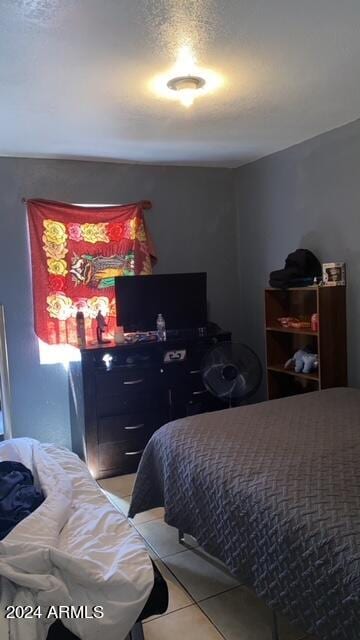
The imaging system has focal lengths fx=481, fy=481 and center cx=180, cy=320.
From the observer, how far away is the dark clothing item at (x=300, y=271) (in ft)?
11.3

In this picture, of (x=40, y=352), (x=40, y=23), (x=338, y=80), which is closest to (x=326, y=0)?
(x=338, y=80)

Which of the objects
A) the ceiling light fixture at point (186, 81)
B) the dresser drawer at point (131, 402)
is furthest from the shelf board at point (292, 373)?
the ceiling light fixture at point (186, 81)

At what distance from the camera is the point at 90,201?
12.5 feet

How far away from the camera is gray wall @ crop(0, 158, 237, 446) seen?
Answer: 3.57 m

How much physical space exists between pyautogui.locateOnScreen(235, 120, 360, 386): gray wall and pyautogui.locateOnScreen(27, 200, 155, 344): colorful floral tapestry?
946 millimetres

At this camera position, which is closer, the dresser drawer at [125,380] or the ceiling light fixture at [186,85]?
the ceiling light fixture at [186,85]

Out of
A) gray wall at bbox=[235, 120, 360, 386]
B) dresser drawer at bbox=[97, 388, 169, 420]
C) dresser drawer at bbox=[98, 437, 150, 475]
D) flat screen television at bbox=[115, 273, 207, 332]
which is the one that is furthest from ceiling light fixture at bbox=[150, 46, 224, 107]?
dresser drawer at bbox=[98, 437, 150, 475]

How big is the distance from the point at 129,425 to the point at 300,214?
6.62ft

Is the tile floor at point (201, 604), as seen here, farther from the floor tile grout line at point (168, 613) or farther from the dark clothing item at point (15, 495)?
the dark clothing item at point (15, 495)

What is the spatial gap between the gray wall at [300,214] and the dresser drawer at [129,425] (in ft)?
3.96

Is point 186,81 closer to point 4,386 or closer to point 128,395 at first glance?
point 128,395

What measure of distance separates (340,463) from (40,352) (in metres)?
2.51

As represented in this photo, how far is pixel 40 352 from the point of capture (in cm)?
369

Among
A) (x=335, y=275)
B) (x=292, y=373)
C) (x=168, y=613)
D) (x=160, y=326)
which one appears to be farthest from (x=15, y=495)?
(x=335, y=275)
